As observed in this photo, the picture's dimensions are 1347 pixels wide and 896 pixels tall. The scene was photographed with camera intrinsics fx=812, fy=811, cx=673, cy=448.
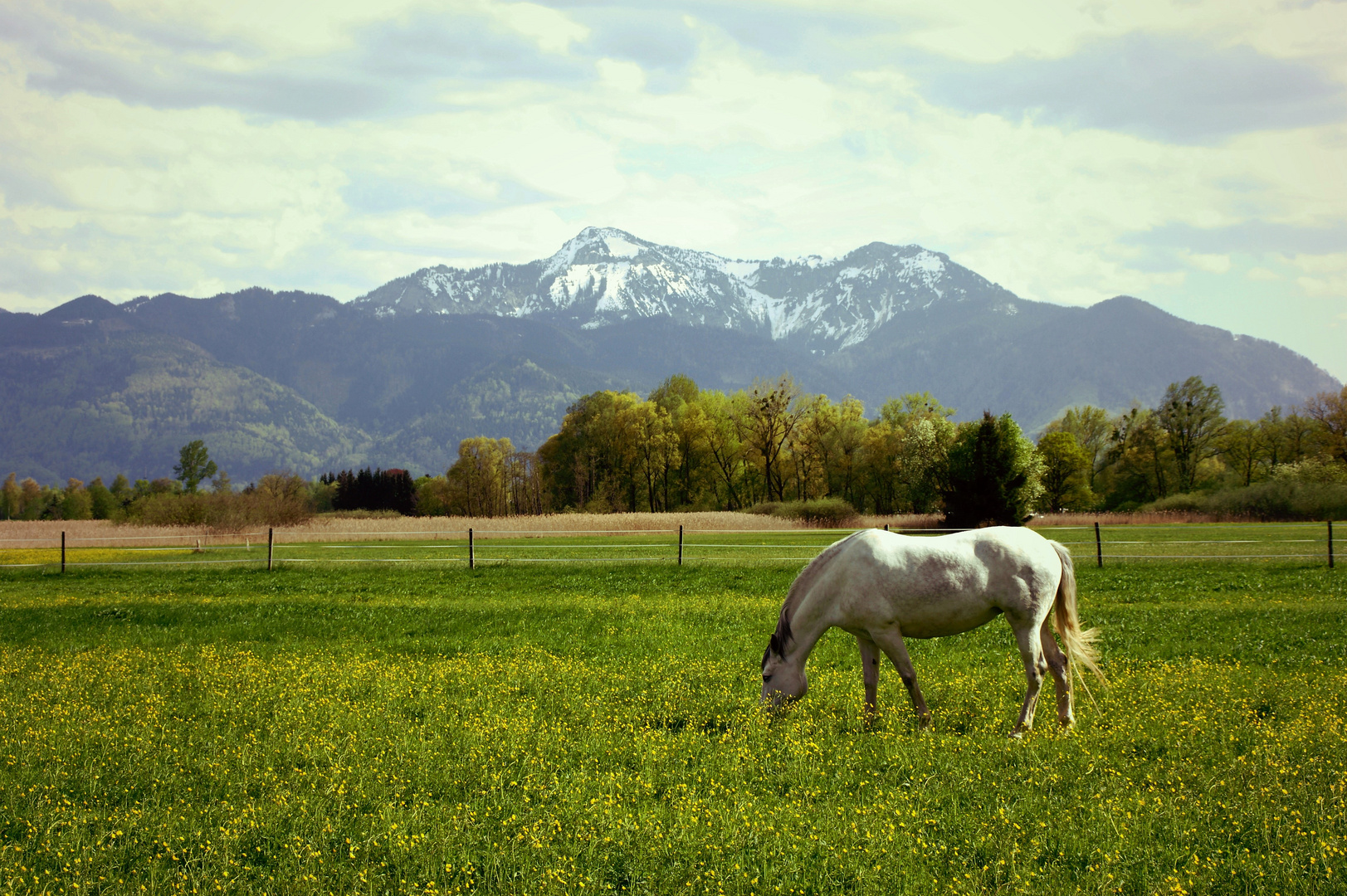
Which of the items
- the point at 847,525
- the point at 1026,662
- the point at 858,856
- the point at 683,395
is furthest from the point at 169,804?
the point at 683,395

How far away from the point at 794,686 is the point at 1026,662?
8.64 feet

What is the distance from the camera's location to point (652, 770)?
7832mm

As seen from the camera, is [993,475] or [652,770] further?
[993,475]

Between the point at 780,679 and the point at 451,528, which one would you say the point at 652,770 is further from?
the point at 451,528

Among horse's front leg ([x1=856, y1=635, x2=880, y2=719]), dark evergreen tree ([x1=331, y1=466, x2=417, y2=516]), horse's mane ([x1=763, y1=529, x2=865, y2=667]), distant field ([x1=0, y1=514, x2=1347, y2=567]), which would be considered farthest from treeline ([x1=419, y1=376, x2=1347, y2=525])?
horse's front leg ([x1=856, y1=635, x2=880, y2=719])

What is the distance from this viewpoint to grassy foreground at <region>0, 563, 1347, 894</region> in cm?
588

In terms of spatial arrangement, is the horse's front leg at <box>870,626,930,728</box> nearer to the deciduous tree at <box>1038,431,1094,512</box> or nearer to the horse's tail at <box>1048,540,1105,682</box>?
the horse's tail at <box>1048,540,1105,682</box>

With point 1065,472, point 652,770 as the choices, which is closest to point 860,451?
point 1065,472

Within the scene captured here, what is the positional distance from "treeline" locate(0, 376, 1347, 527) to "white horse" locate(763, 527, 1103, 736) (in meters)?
48.7

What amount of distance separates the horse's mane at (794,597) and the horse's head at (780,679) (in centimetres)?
2

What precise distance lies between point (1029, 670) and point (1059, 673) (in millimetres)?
690

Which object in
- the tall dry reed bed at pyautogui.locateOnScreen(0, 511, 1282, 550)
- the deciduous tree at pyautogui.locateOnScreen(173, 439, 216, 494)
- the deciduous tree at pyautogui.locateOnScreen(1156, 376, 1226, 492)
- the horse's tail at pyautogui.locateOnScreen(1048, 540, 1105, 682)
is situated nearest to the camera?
the horse's tail at pyautogui.locateOnScreen(1048, 540, 1105, 682)

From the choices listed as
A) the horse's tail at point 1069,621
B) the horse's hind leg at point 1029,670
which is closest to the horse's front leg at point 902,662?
the horse's hind leg at point 1029,670

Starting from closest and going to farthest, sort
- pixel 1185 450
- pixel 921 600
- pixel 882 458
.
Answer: pixel 921 600
pixel 1185 450
pixel 882 458
